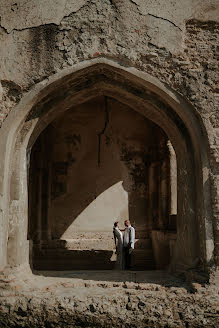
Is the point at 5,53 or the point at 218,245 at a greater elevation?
the point at 5,53

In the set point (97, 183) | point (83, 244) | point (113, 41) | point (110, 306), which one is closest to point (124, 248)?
point (83, 244)

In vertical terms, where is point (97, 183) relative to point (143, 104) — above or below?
below

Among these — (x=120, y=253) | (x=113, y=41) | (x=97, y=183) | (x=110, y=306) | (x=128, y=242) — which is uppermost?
(x=113, y=41)

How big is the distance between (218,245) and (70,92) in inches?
119

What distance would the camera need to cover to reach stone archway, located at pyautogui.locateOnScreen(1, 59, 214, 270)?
15.9 ft

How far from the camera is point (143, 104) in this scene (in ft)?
18.4

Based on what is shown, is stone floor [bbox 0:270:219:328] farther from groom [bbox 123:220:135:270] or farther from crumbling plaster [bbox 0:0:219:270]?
crumbling plaster [bbox 0:0:219:270]

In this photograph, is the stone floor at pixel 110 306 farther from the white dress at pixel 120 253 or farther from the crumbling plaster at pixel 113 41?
the crumbling plaster at pixel 113 41

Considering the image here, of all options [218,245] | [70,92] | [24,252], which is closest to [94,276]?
[24,252]

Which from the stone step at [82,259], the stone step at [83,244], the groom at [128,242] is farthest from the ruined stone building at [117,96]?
the stone step at [83,244]

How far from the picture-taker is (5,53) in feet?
16.6

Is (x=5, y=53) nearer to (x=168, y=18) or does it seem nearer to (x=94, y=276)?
(x=168, y=18)

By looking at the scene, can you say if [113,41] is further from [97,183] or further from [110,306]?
[97,183]

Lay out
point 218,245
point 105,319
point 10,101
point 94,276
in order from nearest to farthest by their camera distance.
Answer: point 105,319, point 218,245, point 10,101, point 94,276
